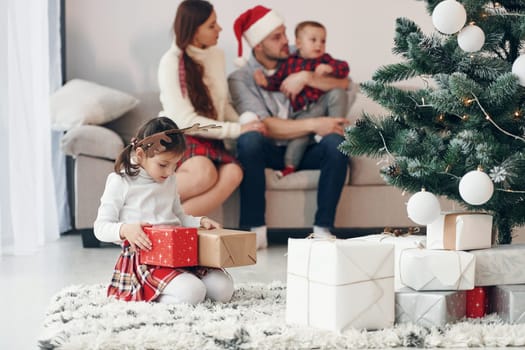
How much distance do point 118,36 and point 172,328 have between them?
2.86m

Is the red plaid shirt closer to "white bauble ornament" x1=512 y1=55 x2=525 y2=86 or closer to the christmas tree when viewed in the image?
the christmas tree

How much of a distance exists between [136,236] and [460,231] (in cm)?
78

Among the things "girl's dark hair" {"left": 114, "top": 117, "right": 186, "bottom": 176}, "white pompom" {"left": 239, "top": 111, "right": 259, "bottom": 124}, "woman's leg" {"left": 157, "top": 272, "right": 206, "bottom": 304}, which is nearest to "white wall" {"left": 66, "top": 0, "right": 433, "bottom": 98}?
"white pompom" {"left": 239, "top": 111, "right": 259, "bottom": 124}

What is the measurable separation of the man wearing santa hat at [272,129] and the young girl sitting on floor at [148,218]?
3.80 ft

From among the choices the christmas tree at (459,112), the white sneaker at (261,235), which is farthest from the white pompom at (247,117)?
the christmas tree at (459,112)

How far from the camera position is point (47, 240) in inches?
138

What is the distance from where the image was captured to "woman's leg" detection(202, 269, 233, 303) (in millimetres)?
1924

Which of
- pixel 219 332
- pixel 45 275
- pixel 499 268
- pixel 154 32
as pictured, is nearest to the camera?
pixel 219 332

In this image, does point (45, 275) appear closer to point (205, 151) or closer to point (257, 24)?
point (205, 151)

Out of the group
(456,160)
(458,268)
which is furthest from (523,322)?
(456,160)

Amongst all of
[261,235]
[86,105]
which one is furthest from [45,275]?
[86,105]

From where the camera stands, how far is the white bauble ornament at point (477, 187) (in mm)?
1678

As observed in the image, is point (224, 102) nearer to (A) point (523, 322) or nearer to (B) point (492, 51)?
(B) point (492, 51)

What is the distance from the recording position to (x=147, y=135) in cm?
200
